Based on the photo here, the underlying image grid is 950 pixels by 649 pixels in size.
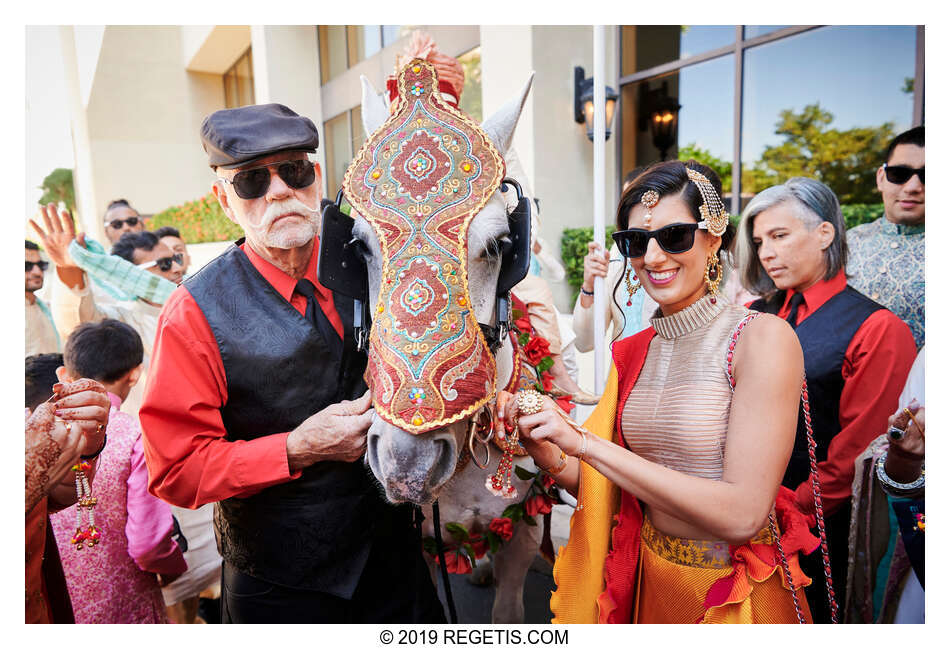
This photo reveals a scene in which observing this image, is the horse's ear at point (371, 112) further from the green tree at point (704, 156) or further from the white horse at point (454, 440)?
the green tree at point (704, 156)

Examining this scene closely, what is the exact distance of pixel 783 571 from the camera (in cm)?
136

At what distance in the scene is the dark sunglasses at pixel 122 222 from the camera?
3016 mm

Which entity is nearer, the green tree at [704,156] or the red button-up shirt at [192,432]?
the red button-up shirt at [192,432]

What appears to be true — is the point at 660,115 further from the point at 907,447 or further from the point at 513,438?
the point at 513,438

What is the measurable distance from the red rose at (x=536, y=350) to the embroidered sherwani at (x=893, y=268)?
1294 millimetres

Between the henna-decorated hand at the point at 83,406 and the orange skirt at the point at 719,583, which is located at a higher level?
the henna-decorated hand at the point at 83,406

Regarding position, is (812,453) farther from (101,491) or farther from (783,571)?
(101,491)

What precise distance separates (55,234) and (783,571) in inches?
108

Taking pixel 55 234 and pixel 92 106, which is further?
pixel 92 106

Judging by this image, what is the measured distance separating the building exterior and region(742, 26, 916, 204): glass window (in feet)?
0.06

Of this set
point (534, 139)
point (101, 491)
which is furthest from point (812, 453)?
point (534, 139)

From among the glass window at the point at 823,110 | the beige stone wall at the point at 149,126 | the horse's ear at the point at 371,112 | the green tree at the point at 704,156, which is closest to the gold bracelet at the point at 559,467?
the horse's ear at the point at 371,112

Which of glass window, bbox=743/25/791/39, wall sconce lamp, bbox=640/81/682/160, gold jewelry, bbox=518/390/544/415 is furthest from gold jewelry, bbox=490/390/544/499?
wall sconce lamp, bbox=640/81/682/160

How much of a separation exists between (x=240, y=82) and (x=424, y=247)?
1.99m
